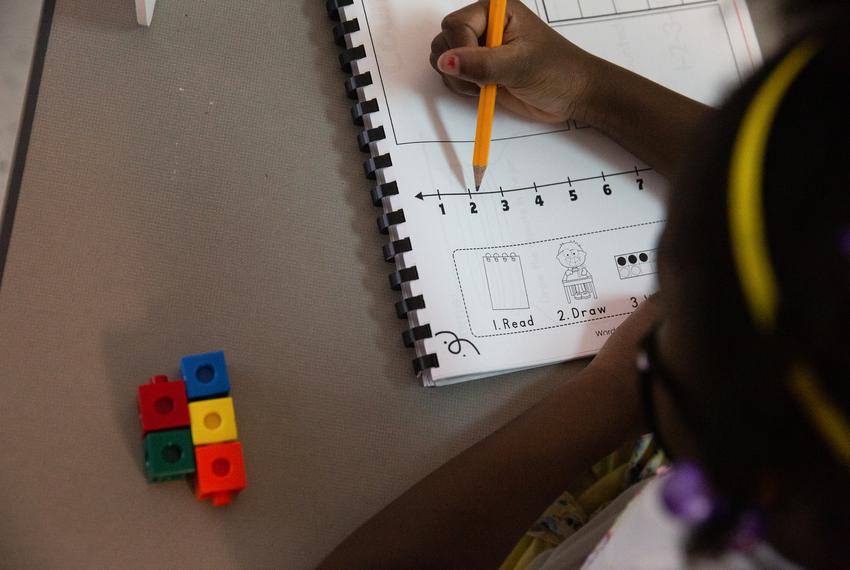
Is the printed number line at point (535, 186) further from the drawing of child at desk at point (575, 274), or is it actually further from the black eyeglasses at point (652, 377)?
the black eyeglasses at point (652, 377)

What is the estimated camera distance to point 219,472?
53 centimetres

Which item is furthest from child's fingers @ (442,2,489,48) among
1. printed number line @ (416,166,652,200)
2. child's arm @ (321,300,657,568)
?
child's arm @ (321,300,657,568)

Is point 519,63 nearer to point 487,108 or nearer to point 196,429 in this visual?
point 487,108

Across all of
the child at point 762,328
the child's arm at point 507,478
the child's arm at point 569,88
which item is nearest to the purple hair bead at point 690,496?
the child at point 762,328

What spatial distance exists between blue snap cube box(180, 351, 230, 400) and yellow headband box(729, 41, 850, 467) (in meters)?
0.35

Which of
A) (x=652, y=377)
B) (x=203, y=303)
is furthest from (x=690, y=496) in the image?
(x=203, y=303)

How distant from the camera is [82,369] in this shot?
1.77 ft

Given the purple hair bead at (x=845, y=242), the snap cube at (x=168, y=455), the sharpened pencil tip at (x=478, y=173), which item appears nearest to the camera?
the purple hair bead at (x=845, y=242)

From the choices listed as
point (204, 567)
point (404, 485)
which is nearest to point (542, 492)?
point (404, 485)

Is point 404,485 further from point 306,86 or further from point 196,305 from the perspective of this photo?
point 306,86

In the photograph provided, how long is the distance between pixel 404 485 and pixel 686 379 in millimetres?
285

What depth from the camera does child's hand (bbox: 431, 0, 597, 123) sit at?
614 millimetres

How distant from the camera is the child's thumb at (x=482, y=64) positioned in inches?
23.8

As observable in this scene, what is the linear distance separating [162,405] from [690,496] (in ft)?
1.10
